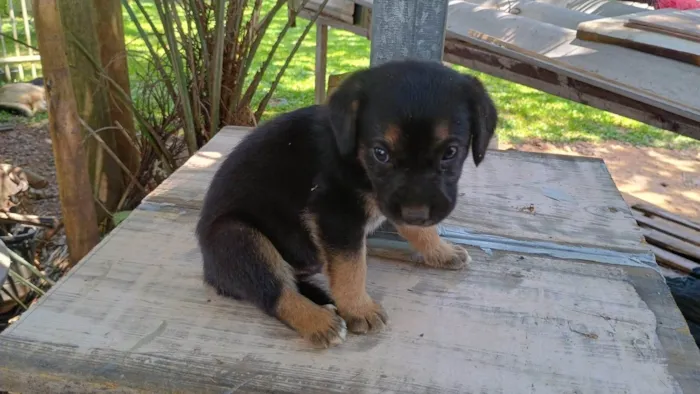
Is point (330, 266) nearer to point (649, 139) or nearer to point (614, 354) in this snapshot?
point (614, 354)

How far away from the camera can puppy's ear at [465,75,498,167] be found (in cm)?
222

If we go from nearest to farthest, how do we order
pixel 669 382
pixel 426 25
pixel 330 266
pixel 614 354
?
pixel 669 382 → pixel 614 354 → pixel 330 266 → pixel 426 25

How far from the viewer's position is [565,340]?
2225 mm

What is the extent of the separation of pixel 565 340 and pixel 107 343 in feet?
5.30

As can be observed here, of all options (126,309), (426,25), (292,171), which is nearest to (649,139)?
(426,25)

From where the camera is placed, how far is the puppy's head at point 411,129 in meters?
2.06

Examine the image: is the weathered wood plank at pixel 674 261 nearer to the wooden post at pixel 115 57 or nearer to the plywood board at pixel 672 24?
the plywood board at pixel 672 24

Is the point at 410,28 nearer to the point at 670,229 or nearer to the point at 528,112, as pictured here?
the point at 670,229

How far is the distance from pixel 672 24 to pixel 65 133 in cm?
481

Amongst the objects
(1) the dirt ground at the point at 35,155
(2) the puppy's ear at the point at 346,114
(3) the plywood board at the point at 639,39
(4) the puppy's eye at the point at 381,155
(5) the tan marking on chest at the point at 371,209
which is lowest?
(1) the dirt ground at the point at 35,155

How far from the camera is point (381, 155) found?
2.14 meters

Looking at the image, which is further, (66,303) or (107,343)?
(66,303)

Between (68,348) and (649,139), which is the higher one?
(68,348)

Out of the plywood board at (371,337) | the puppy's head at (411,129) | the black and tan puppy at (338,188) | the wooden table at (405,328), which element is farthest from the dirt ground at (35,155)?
the puppy's head at (411,129)
